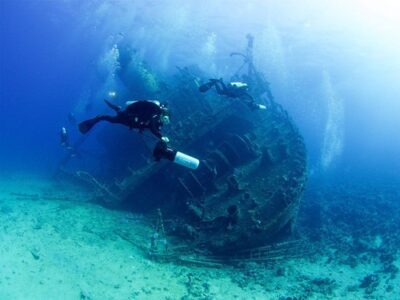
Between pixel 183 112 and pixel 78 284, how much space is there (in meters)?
9.74

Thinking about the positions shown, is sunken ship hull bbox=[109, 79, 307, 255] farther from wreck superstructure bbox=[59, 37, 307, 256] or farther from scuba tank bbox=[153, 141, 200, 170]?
scuba tank bbox=[153, 141, 200, 170]

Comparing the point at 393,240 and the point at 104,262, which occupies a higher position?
the point at 393,240

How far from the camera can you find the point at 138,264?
962 cm

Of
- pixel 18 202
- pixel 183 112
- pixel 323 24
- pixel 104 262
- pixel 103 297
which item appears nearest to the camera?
pixel 103 297

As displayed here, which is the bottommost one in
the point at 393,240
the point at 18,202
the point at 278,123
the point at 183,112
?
the point at 18,202

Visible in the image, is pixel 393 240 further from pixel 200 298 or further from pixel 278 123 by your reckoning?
pixel 200 298

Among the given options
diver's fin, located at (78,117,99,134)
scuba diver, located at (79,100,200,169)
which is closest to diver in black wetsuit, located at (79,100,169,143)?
scuba diver, located at (79,100,200,169)

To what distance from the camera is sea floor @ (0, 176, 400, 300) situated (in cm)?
866

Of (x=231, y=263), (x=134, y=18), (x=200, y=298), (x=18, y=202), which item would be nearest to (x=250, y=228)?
(x=231, y=263)

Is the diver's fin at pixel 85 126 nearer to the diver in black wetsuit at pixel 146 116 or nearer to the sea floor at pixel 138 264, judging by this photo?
the diver in black wetsuit at pixel 146 116

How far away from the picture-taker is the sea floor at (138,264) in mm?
8664

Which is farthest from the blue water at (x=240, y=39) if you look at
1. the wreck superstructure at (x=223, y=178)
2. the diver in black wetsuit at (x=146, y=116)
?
the diver in black wetsuit at (x=146, y=116)

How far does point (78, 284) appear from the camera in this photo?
8625 mm

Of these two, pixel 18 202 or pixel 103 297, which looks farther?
pixel 18 202
